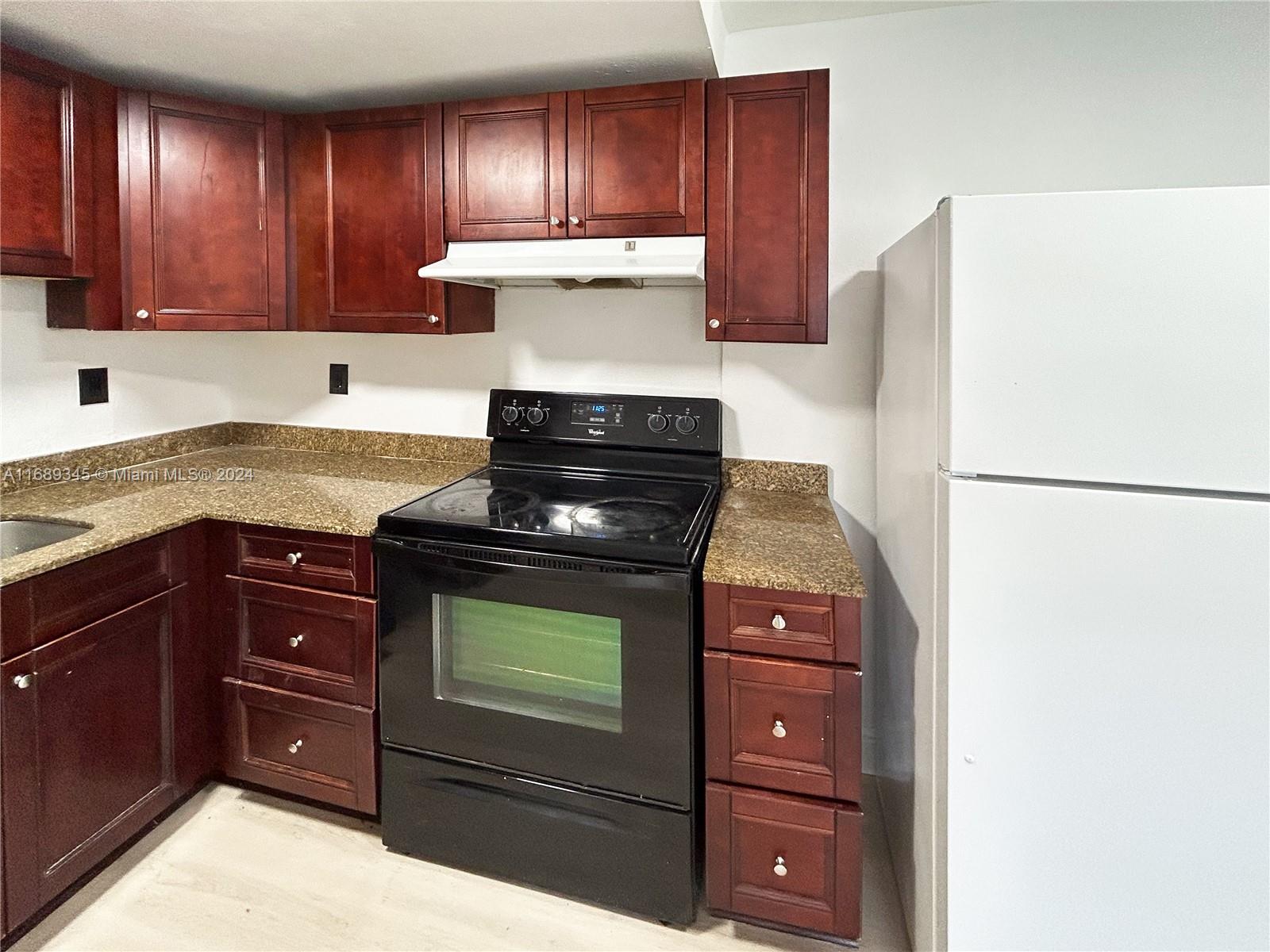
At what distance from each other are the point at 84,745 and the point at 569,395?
5.01ft

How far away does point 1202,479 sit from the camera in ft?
4.00

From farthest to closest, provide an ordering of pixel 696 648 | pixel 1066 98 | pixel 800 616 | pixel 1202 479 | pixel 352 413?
pixel 352 413 < pixel 1066 98 < pixel 696 648 < pixel 800 616 < pixel 1202 479

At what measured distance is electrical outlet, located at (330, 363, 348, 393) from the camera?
273 cm

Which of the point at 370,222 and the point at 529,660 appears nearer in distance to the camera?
the point at 529,660

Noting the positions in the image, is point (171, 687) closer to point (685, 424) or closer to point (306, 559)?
point (306, 559)

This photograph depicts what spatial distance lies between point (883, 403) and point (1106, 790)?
3.45ft

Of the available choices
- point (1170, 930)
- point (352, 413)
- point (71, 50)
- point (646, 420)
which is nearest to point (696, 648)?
point (646, 420)

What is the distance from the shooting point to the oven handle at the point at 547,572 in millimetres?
1665

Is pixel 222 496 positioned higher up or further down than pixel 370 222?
further down

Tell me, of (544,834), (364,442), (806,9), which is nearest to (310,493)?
(364,442)

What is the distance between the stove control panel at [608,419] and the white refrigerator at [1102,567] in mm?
900

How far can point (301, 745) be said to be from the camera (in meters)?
2.06

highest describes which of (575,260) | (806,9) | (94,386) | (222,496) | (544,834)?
(806,9)

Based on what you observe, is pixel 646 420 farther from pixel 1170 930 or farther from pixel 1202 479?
pixel 1170 930
